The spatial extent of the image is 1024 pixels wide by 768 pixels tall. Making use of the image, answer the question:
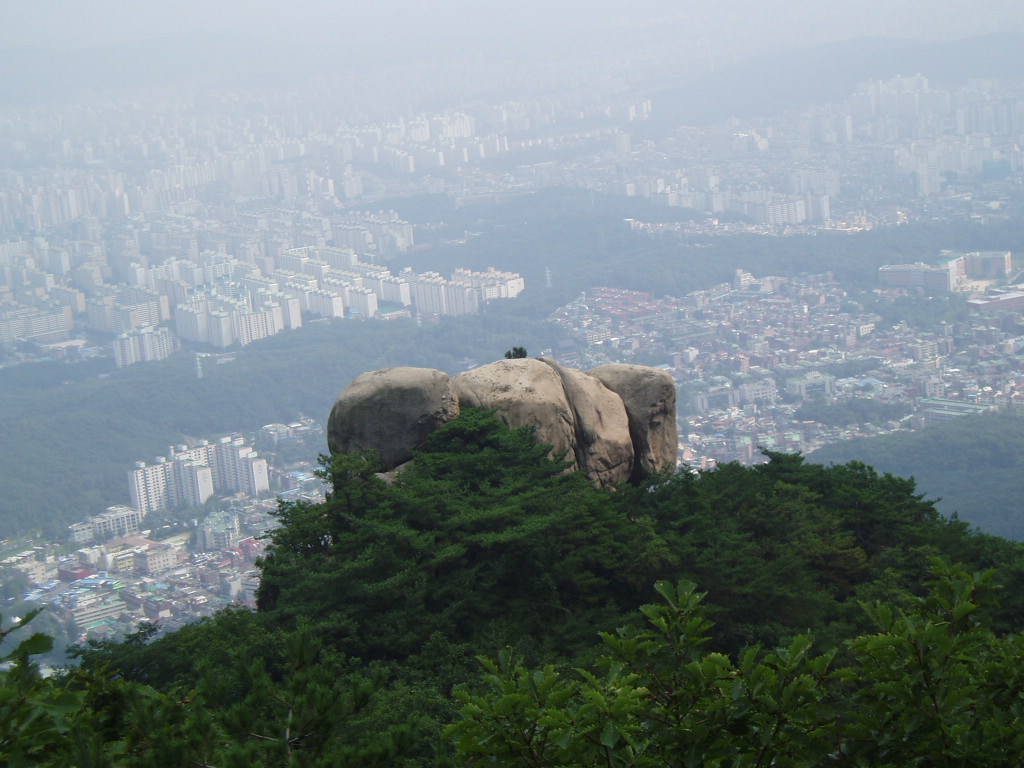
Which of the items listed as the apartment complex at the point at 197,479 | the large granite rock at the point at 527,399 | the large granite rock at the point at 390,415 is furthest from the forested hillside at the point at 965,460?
the large granite rock at the point at 390,415

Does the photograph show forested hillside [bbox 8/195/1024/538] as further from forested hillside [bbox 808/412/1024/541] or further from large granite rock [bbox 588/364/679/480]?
large granite rock [bbox 588/364/679/480]

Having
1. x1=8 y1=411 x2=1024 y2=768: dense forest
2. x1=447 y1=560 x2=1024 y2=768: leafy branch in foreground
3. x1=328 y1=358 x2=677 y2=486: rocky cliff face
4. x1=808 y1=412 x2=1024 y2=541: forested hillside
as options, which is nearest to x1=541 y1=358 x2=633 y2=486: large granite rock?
x1=328 y1=358 x2=677 y2=486: rocky cliff face

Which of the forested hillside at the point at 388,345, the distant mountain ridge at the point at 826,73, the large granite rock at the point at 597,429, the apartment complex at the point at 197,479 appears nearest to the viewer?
the large granite rock at the point at 597,429

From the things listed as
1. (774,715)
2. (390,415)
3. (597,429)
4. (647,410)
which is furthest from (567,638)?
(774,715)

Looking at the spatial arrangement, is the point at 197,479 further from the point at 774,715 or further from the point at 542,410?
the point at 774,715

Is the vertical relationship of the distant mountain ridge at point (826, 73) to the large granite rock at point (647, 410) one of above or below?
above

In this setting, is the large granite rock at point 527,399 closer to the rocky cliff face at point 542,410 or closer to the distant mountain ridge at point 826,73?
the rocky cliff face at point 542,410

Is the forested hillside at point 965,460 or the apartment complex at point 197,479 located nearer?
the forested hillside at point 965,460

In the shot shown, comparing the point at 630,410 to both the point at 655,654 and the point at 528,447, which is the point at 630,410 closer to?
the point at 528,447
